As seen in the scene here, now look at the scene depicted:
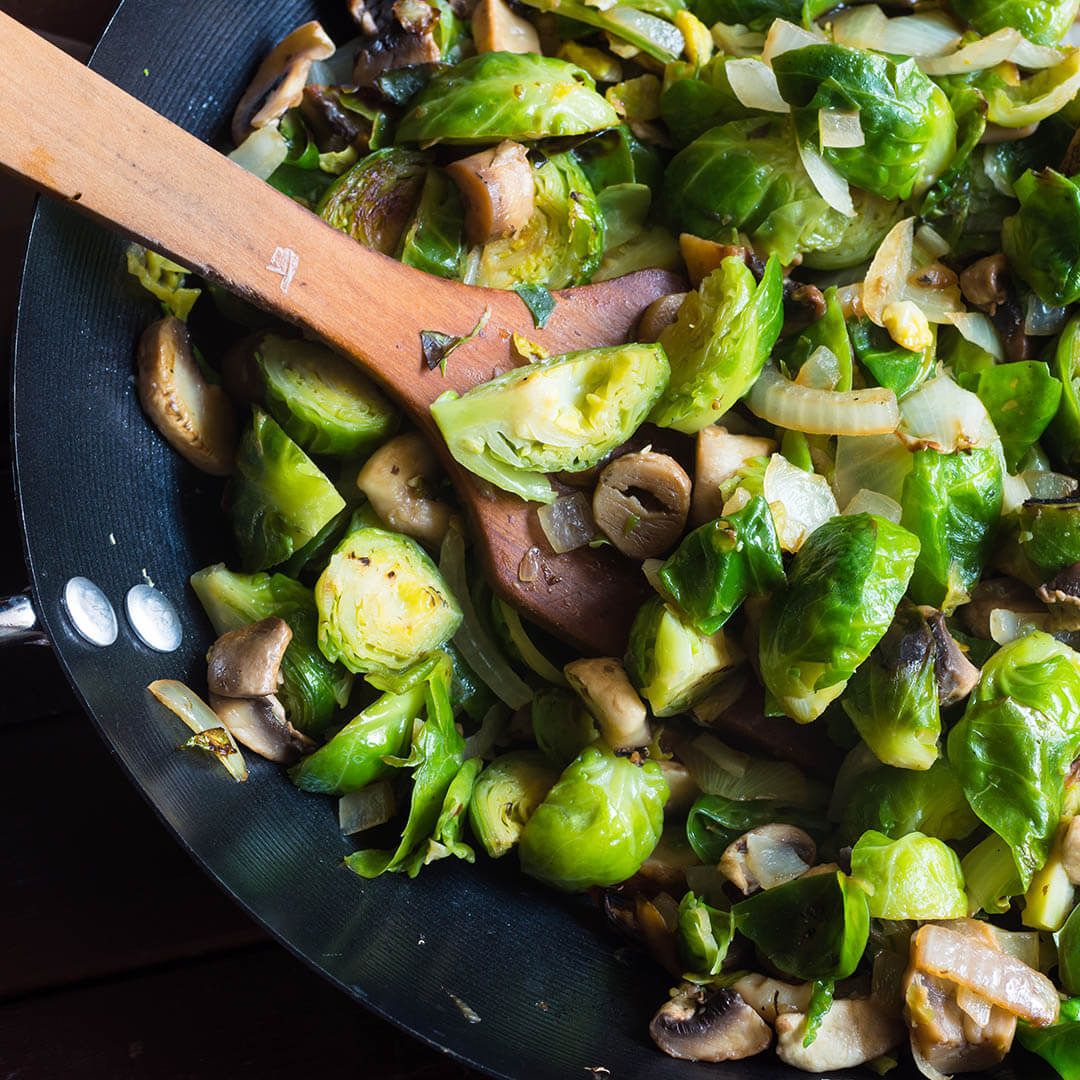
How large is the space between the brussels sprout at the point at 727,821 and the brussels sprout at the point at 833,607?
339 millimetres

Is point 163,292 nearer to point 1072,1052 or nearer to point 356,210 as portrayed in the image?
point 356,210

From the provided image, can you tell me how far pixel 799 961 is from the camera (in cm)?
215

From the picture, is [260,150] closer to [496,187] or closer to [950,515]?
[496,187]

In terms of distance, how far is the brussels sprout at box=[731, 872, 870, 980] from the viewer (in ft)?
6.73

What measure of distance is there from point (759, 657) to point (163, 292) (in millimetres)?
1510

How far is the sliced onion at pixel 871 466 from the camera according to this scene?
2.35 metres

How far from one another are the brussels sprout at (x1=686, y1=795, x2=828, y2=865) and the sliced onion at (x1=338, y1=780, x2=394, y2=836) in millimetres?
667

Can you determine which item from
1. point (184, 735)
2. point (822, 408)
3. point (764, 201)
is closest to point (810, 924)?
point (822, 408)

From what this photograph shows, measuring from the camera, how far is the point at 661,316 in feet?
8.00

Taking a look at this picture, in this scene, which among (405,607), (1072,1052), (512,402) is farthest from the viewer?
(405,607)

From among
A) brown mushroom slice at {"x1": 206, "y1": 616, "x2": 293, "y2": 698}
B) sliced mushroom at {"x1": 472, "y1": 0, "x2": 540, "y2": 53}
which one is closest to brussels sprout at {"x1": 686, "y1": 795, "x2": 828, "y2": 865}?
brown mushroom slice at {"x1": 206, "y1": 616, "x2": 293, "y2": 698}

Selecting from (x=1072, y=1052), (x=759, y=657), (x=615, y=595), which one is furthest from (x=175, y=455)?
(x=1072, y=1052)

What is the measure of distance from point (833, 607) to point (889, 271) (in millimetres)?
909

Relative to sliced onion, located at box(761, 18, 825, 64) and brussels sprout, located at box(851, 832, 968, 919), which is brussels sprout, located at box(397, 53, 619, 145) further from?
brussels sprout, located at box(851, 832, 968, 919)
